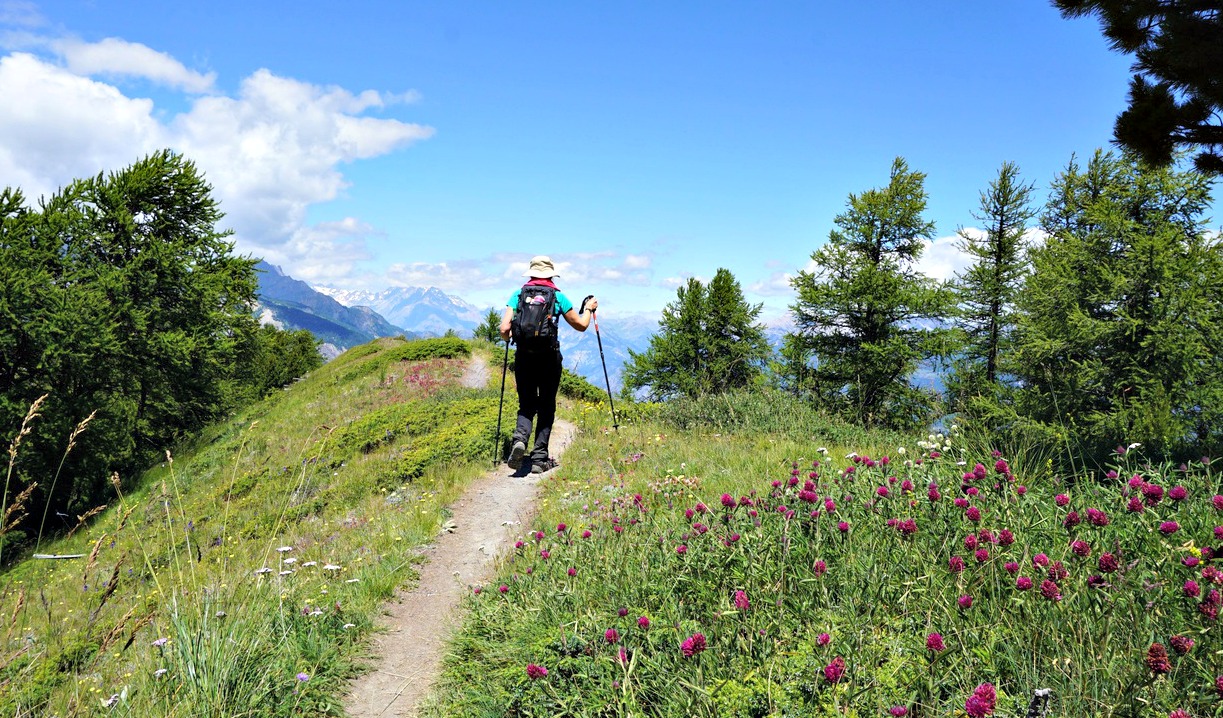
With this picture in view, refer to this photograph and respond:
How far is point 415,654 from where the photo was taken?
4473mm

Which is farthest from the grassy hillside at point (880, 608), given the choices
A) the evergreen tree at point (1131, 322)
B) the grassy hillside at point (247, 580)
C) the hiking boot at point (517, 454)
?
the evergreen tree at point (1131, 322)

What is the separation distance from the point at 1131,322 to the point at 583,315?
67.7 ft

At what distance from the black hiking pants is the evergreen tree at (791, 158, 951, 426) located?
1934cm

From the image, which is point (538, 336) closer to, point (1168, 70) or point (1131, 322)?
point (1168, 70)

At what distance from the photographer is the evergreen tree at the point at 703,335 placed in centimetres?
3594

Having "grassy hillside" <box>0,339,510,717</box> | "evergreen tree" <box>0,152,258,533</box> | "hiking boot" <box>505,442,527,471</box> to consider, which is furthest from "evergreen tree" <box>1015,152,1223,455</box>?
"evergreen tree" <box>0,152,258,533</box>

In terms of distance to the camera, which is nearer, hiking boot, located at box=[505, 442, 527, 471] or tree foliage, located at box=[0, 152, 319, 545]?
hiking boot, located at box=[505, 442, 527, 471]

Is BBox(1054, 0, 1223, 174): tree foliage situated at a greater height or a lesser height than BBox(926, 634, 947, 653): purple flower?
greater

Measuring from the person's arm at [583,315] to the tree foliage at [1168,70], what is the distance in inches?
274

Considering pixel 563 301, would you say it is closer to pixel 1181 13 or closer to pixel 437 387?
pixel 1181 13

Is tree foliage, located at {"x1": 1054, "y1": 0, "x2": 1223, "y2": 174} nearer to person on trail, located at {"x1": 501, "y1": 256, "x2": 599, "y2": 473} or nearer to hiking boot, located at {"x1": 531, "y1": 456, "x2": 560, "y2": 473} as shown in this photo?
person on trail, located at {"x1": 501, "y1": 256, "x2": 599, "y2": 473}

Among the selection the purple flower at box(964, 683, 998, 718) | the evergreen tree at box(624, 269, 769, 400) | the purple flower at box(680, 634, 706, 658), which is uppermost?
the evergreen tree at box(624, 269, 769, 400)

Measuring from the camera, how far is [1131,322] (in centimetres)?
1920

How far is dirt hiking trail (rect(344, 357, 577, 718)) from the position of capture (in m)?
3.94
